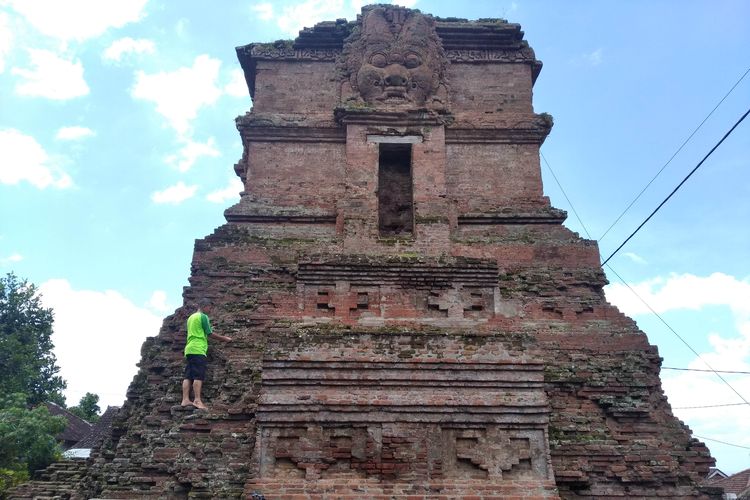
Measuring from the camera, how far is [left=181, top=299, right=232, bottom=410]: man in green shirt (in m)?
7.29

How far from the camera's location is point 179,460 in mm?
6816

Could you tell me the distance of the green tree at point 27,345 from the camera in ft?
80.4

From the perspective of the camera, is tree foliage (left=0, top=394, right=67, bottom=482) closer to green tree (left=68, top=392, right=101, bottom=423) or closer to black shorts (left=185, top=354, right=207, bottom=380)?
black shorts (left=185, top=354, right=207, bottom=380)

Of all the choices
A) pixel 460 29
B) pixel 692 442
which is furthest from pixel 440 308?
pixel 460 29

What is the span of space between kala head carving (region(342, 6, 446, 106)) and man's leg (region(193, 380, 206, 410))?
5076mm

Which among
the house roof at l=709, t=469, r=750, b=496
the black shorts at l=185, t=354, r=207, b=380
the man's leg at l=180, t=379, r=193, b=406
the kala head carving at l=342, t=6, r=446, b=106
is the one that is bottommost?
the house roof at l=709, t=469, r=750, b=496

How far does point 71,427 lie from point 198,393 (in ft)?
82.9

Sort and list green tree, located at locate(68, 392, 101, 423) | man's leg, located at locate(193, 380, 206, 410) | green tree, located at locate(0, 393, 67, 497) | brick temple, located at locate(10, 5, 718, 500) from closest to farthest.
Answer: brick temple, located at locate(10, 5, 718, 500), man's leg, located at locate(193, 380, 206, 410), green tree, located at locate(0, 393, 67, 497), green tree, located at locate(68, 392, 101, 423)

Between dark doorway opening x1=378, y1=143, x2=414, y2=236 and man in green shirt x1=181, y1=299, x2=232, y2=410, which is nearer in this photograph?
man in green shirt x1=181, y1=299, x2=232, y2=410

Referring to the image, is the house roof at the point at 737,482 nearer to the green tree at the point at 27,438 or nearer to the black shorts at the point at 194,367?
the black shorts at the point at 194,367

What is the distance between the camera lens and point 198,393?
23.9 ft

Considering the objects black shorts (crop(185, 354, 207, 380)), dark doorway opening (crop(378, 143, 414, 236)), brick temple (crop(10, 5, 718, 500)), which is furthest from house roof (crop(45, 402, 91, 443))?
dark doorway opening (crop(378, 143, 414, 236))

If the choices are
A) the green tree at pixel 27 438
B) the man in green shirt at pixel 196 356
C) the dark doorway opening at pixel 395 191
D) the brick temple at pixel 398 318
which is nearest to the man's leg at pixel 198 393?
the man in green shirt at pixel 196 356

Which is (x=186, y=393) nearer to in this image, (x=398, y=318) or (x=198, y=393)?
(x=198, y=393)
